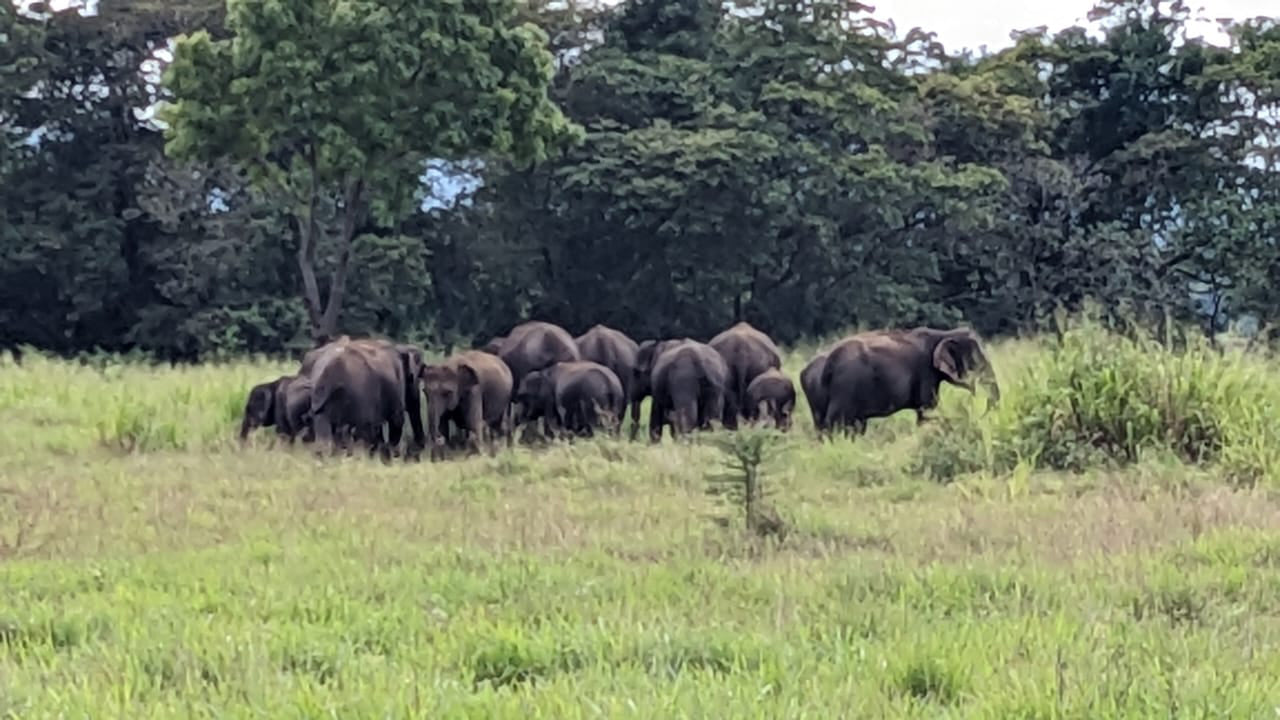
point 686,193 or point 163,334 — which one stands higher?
point 686,193

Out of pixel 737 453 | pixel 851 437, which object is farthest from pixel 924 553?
pixel 851 437

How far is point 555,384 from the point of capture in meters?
14.6

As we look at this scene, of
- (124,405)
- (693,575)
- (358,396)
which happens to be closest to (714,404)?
→ (358,396)

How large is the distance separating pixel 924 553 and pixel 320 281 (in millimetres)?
25975

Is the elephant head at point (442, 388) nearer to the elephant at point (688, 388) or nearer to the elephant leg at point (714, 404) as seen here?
the elephant at point (688, 388)

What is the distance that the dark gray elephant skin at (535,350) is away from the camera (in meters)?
16.2

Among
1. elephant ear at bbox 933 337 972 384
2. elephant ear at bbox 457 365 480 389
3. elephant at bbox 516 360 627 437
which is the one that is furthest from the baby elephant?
elephant ear at bbox 457 365 480 389

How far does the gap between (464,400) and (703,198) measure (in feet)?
49.6

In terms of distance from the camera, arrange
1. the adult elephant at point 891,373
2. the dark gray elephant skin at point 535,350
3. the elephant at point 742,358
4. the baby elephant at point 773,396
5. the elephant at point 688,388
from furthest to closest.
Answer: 1. the dark gray elephant skin at point 535,350
2. the elephant at point 742,358
3. the elephant at point 688,388
4. the adult elephant at point 891,373
5. the baby elephant at point 773,396

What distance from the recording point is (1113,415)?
1091 centimetres

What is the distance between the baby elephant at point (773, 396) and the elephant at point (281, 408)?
409 cm

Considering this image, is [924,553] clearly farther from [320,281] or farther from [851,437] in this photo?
[320,281]

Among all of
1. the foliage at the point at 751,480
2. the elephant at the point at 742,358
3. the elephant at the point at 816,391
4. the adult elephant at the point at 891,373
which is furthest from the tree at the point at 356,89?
the foliage at the point at 751,480

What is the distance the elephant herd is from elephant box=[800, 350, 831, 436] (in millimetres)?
18
